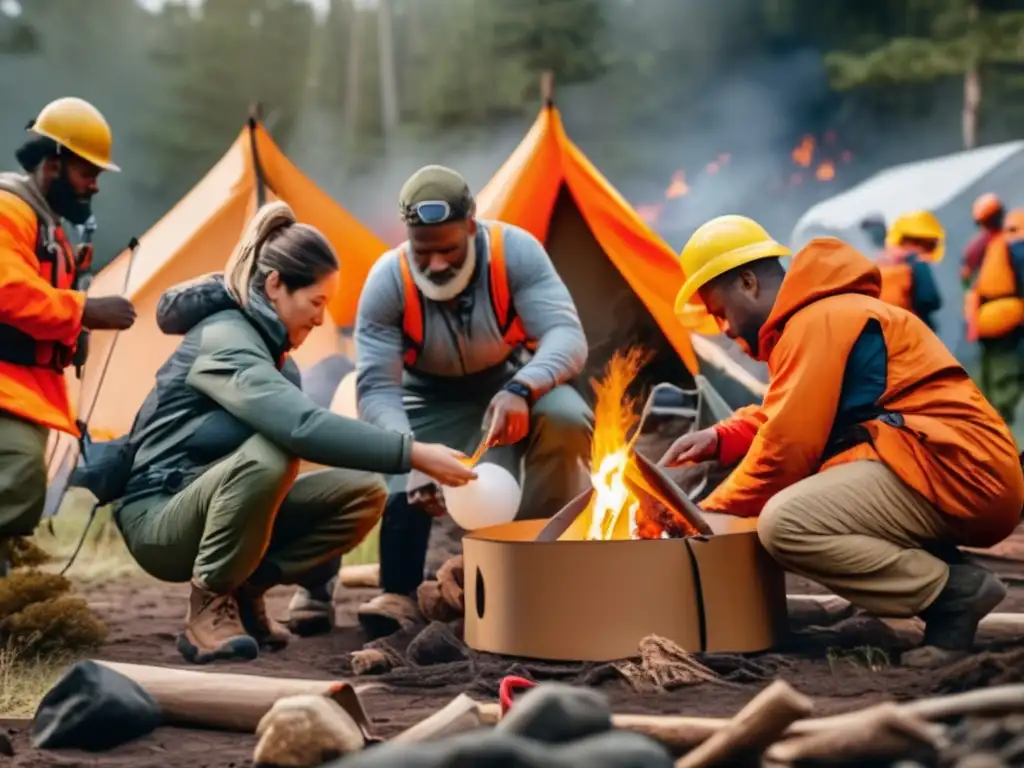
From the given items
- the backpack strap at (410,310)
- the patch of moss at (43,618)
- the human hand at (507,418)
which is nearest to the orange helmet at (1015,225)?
the backpack strap at (410,310)

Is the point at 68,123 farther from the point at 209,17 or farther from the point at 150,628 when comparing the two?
the point at 209,17

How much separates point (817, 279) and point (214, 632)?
1964 millimetres

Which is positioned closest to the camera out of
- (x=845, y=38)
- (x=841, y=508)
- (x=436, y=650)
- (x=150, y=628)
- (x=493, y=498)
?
(x=841, y=508)

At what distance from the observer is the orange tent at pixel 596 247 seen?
6738 mm

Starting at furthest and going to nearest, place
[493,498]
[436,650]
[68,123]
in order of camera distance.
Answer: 1. [68,123]
2. [493,498]
3. [436,650]

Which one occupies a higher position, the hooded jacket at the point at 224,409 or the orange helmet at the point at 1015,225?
the orange helmet at the point at 1015,225

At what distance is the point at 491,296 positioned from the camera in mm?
4812

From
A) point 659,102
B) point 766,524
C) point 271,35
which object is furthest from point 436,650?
point 271,35

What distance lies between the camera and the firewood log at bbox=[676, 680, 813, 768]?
2465mm

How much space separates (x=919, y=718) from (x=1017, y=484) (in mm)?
1355

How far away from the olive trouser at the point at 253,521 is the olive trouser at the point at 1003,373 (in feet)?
18.9

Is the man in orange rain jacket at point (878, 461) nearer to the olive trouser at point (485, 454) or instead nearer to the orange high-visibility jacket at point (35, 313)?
the olive trouser at point (485, 454)

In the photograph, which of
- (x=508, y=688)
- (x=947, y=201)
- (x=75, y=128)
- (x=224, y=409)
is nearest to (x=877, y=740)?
(x=508, y=688)

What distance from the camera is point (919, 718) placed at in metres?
2.48
